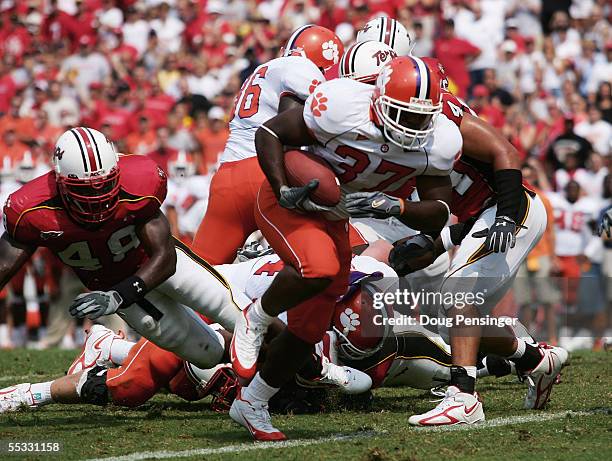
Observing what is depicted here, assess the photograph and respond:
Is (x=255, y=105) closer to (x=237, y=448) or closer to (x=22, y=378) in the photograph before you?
(x=22, y=378)

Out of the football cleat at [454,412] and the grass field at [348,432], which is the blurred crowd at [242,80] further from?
the football cleat at [454,412]

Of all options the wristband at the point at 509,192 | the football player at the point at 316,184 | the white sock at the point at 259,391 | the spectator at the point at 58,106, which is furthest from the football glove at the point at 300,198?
the spectator at the point at 58,106

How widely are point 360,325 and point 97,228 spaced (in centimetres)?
136

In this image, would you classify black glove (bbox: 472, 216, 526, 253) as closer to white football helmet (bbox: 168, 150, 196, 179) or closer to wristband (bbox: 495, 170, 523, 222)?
wristband (bbox: 495, 170, 523, 222)

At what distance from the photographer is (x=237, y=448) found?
14.7 feet

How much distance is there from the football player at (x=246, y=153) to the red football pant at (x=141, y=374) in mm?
835

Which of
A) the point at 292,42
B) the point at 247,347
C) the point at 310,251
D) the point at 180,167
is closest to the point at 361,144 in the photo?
the point at 310,251

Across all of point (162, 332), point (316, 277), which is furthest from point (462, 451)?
point (162, 332)

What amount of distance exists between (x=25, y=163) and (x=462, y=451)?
801cm

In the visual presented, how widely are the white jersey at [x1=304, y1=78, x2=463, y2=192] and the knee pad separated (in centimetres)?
169

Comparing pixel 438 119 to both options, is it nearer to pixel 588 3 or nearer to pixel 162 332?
pixel 162 332

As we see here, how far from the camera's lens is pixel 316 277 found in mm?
4430

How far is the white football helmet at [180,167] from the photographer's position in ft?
35.9

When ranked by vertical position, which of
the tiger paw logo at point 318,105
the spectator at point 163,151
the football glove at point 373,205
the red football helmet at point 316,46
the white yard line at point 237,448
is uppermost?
the red football helmet at point 316,46
